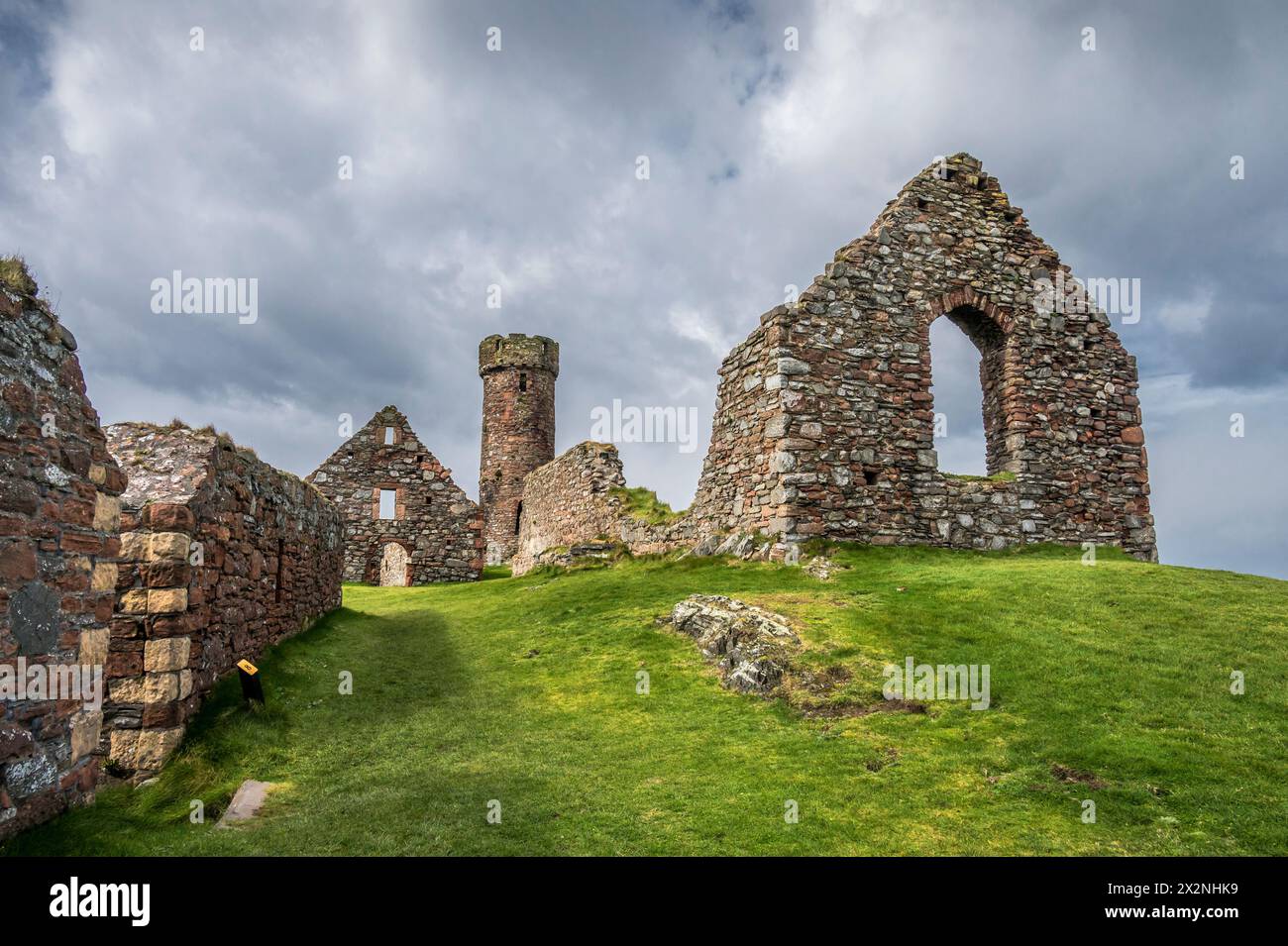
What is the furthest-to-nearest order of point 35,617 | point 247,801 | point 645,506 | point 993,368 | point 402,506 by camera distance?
point 402,506
point 645,506
point 993,368
point 247,801
point 35,617

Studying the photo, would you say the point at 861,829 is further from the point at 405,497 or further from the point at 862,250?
the point at 405,497

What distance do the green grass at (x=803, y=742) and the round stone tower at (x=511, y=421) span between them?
26.1 m

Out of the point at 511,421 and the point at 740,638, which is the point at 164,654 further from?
the point at 511,421

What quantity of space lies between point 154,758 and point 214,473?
3186mm

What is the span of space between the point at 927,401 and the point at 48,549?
1488cm

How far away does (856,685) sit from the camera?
28.0 ft

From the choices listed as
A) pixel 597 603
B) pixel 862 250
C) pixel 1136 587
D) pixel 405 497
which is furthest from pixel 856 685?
pixel 405 497

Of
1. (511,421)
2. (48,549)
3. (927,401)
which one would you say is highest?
(511,421)

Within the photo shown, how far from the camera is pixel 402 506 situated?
27.5 m

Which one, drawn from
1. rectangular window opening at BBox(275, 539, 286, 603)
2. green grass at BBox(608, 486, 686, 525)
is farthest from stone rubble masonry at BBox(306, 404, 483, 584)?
rectangular window opening at BBox(275, 539, 286, 603)

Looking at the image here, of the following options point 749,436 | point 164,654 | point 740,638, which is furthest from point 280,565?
point 749,436

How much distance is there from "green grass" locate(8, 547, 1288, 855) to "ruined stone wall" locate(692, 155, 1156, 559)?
2.82 m

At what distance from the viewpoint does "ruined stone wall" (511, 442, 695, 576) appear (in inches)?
776
